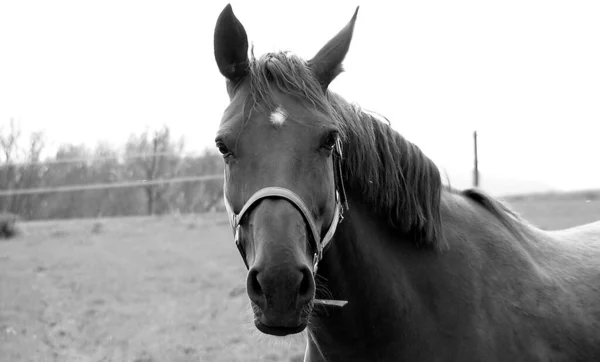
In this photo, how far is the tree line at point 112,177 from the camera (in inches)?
752

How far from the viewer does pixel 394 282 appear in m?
2.47

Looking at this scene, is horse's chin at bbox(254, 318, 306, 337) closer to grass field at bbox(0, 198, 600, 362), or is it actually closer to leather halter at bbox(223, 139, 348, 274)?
leather halter at bbox(223, 139, 348, 274)

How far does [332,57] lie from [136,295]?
8.38 m

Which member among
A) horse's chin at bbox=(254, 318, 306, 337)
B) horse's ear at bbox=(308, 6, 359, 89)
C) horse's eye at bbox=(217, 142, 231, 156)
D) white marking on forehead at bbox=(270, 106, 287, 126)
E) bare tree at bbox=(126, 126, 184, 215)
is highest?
horse's ear at bbox=(308, 6, 359, 89)

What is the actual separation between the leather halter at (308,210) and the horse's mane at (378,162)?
0.11 metres

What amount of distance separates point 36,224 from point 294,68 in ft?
60.1

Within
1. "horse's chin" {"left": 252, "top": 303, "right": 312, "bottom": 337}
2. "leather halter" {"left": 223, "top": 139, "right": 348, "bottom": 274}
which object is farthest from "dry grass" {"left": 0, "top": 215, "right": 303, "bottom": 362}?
"horse's chin" {"left": 252, "top": 303, "right": 312, "bottom": 337}

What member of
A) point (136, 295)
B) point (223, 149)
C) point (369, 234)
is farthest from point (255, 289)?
point (136, 295)

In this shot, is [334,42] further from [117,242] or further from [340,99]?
[117,242]

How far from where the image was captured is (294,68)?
238 centimetres

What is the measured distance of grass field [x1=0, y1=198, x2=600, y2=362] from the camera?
24.6 ft

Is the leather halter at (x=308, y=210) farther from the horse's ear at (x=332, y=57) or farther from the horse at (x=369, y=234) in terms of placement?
the horse's ear at (x=332, y=57)

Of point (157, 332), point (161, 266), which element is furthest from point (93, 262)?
point (157, 332)

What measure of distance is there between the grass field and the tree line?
366 centimetres
